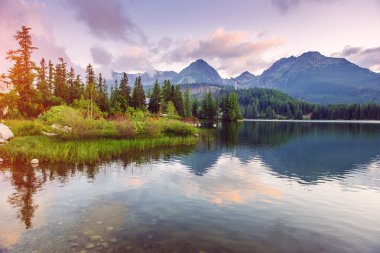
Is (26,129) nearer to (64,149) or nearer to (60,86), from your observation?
(64,149)

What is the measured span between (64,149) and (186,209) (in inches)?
712

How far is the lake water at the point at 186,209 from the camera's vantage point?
10.4 metres

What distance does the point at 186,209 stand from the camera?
14414mm

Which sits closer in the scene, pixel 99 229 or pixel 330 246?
pixel 330 246

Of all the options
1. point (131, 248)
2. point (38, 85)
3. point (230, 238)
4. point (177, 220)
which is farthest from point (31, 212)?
point (38, 85)

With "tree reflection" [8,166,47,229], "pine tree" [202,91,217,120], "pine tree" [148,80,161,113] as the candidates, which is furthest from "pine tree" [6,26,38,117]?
"pine tree" [202,91,217,120]

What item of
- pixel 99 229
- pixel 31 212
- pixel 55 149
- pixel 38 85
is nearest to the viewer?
pixel 99 229

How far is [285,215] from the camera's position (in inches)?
541

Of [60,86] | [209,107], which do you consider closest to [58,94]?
[60,86]

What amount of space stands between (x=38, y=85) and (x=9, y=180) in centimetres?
6370

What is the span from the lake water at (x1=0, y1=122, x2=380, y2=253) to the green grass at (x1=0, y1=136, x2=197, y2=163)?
199 centimetres

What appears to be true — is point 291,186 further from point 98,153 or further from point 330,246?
point 98,153

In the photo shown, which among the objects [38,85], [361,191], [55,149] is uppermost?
[38,85]

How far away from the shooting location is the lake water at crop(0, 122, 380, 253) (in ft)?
34.0
